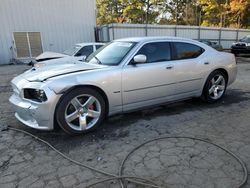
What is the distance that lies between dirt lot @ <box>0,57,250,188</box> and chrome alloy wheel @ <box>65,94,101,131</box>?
198 mm

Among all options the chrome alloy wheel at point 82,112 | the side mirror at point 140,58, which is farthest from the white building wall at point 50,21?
the chrome alloy wheel at point 82,112

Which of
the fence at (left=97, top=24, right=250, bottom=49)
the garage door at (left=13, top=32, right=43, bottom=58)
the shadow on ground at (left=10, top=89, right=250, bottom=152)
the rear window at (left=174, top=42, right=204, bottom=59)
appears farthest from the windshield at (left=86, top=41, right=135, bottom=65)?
the garage door at (left=13, top=32, right=43, bottom=58)

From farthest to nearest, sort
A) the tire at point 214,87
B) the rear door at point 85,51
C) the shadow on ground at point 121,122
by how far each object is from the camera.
Result: the rear door at point 85,51, the tire at point 214,87, the shadow on ground at point 121,122

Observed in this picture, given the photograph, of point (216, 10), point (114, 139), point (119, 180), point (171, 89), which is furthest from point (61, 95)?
point (216, 10)

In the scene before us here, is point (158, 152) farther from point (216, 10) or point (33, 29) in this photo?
point (216, 10)

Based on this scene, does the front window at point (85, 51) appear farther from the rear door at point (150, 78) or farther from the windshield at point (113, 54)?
the rear door at point (150, 78)

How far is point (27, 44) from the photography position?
15.6m

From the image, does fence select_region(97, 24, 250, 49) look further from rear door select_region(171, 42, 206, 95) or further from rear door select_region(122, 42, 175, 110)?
rear door select_region(122, 42, 175, 110)

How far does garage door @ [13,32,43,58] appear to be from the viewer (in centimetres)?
1528

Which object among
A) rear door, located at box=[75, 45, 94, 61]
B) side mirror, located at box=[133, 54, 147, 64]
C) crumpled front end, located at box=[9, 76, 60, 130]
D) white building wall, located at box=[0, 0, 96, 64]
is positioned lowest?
crumpled front end, located at box=[9, 76, 60, 130]

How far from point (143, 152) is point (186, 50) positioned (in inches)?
103

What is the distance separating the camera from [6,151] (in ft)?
10.5

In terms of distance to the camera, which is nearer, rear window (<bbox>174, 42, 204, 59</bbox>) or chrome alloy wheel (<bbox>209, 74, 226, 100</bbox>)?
rear window (<bbox>174, 42, 204, 59</bbox>)

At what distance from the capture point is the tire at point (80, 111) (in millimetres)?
3391
